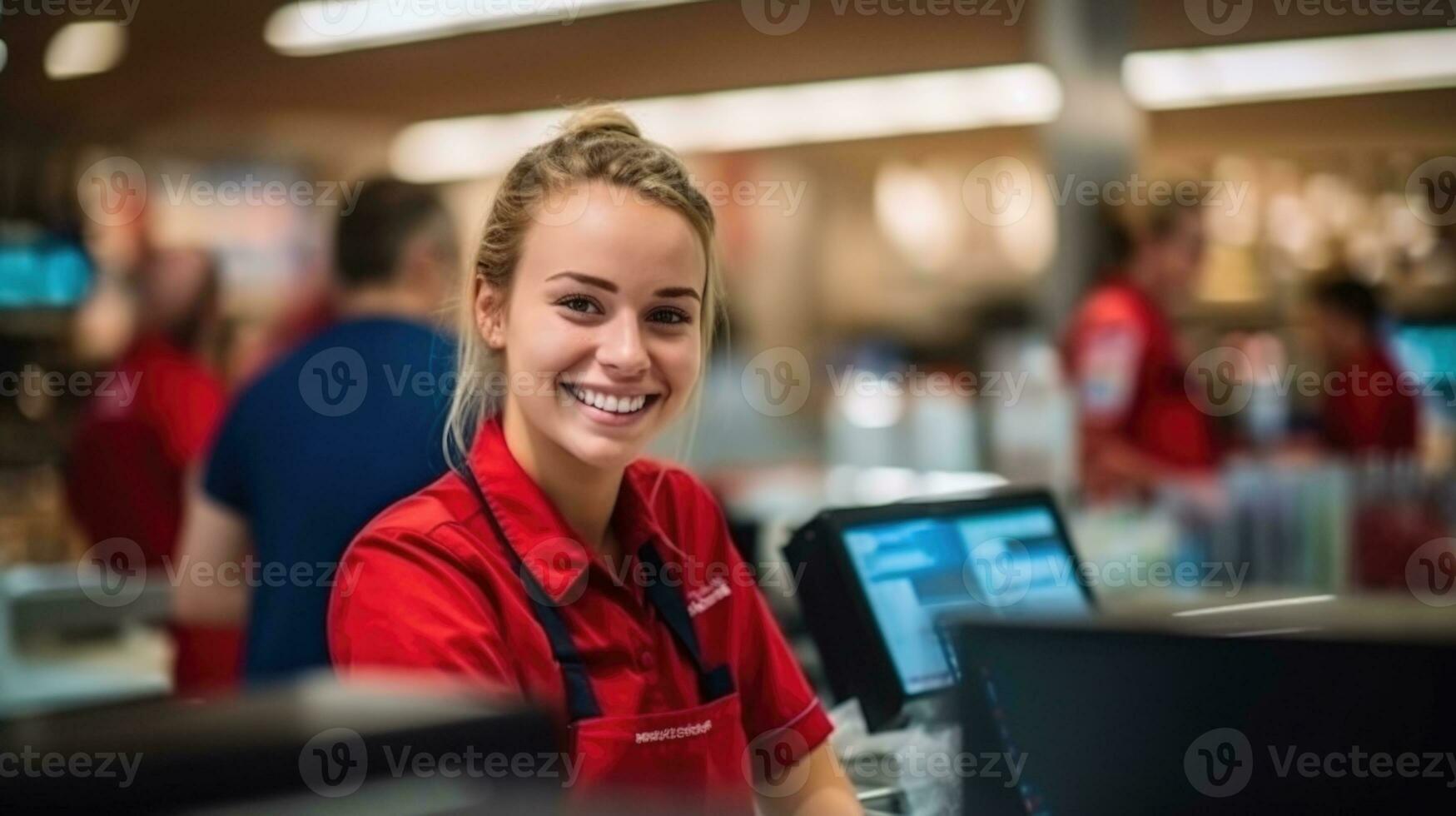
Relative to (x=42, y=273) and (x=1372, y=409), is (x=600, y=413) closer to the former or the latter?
(x=1372, y=409)

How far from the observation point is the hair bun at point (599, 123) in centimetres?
172

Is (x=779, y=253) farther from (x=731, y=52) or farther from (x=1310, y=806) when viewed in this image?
(x=1310, y=806)

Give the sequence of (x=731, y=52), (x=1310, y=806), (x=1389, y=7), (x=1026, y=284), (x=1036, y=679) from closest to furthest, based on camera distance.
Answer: (x=1310, y=806), (x=1036, y=679), (x=1389, y=7), (x=731, y=52), (x=1026, y=284)

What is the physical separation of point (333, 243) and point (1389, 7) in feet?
18.6

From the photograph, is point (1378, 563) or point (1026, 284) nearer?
point (1378, 563)

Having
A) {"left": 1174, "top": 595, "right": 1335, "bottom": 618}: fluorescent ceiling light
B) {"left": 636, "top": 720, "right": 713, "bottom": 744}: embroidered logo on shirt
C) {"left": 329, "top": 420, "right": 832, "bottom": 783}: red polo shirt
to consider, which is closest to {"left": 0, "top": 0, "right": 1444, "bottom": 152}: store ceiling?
{"left": 329, "top": 420, "right": 832, "bottom": 783}: red polo shirt

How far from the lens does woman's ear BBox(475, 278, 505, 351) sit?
1702 millimetres

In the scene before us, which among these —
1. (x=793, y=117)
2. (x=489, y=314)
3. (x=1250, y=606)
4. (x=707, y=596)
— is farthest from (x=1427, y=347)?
(x=1250, y=606)

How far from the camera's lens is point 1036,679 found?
3.76 ft

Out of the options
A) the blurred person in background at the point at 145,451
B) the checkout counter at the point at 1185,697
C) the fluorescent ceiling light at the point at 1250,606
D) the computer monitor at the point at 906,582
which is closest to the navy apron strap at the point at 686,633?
the computer monitor at the point at 906,582

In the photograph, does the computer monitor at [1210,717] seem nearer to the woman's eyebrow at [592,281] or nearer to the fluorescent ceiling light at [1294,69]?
the woman's eyebrow at [592,281]

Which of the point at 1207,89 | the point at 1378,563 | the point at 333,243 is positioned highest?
the point at 1207,89

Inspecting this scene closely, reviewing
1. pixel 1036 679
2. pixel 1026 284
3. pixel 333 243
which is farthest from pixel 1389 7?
pixel 1036 679

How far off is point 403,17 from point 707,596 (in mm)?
5297
